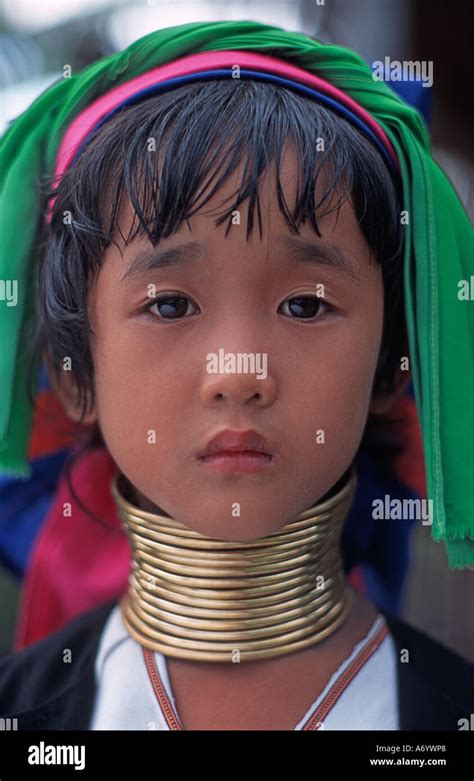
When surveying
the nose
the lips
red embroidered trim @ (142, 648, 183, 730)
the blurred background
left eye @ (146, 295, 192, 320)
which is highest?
the blurred background

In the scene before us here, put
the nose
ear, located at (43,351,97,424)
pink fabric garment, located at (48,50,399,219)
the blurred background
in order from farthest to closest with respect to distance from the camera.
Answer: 1. the blurred background
2. ear, located at (43,351,97,424)
3. pink fabric garment, located at (48,50,399,219)
4. the nose

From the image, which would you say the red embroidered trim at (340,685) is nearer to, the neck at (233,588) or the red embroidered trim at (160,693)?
the neck at (233,588)

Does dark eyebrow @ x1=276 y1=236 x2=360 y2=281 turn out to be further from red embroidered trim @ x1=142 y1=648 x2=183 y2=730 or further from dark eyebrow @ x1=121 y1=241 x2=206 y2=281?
red embroidered trim @ x1=142 y1=648 x2=183 y2=730

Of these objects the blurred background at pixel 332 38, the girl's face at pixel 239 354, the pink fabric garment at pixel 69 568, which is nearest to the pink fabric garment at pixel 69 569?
the pink fabric garment at pixel 69 568

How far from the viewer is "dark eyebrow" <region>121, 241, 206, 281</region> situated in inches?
37.1

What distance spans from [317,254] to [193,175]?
0.18 m

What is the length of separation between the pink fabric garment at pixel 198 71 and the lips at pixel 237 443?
443mm

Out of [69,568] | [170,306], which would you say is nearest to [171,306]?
[170,306]

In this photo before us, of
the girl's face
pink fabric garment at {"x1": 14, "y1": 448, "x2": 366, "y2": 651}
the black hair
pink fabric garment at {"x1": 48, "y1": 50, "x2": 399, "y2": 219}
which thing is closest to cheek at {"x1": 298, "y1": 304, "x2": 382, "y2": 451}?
the girl's face

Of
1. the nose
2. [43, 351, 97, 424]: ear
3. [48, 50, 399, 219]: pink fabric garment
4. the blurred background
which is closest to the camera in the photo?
the nose

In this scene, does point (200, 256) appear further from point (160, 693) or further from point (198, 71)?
point (160, 693)

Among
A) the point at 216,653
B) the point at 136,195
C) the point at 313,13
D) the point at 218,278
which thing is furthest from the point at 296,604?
the point at 313,13

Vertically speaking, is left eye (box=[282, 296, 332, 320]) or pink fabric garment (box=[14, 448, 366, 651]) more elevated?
left eye (box=[282, 296, 332, 320])

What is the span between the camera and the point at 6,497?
1.56 metres
